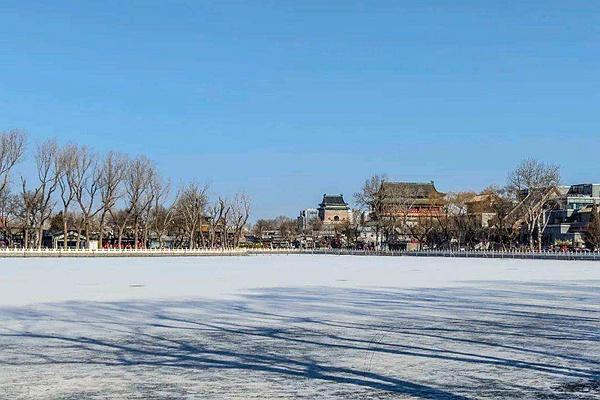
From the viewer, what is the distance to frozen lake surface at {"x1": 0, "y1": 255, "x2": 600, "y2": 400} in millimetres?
9039

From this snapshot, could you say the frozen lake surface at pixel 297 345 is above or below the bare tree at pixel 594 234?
below

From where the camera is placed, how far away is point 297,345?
1237 centimetres

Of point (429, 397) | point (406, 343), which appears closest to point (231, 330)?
point (406, 343)

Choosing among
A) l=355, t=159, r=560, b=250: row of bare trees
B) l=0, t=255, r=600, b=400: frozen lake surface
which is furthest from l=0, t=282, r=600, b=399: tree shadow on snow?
l=355, t=159, r=560, b=250: row of bare trees

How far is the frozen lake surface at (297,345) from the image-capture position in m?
9.04

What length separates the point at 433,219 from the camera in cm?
10806

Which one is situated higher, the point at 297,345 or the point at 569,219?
the point at 569,219

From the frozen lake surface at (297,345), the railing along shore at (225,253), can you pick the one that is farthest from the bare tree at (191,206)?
the frozen lake surface at (297,345)

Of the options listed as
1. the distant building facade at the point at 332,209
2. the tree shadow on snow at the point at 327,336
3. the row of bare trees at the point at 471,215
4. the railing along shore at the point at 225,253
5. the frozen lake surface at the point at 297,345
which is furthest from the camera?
the distant building facade at the point at 332,209

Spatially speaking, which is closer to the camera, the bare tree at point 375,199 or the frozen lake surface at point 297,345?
the frozen lake surface at point 297,345

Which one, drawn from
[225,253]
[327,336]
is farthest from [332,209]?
[327,336]

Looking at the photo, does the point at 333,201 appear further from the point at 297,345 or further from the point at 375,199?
the point at 297,345

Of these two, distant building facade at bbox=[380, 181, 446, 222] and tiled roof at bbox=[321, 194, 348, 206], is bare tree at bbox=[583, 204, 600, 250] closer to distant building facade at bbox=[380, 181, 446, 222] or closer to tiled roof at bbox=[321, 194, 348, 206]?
distant building facade at bbox=[380, 181, 446, 222]

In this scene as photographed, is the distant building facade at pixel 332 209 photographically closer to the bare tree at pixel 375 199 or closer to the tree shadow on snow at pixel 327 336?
the bare tree at pixel 375 199
